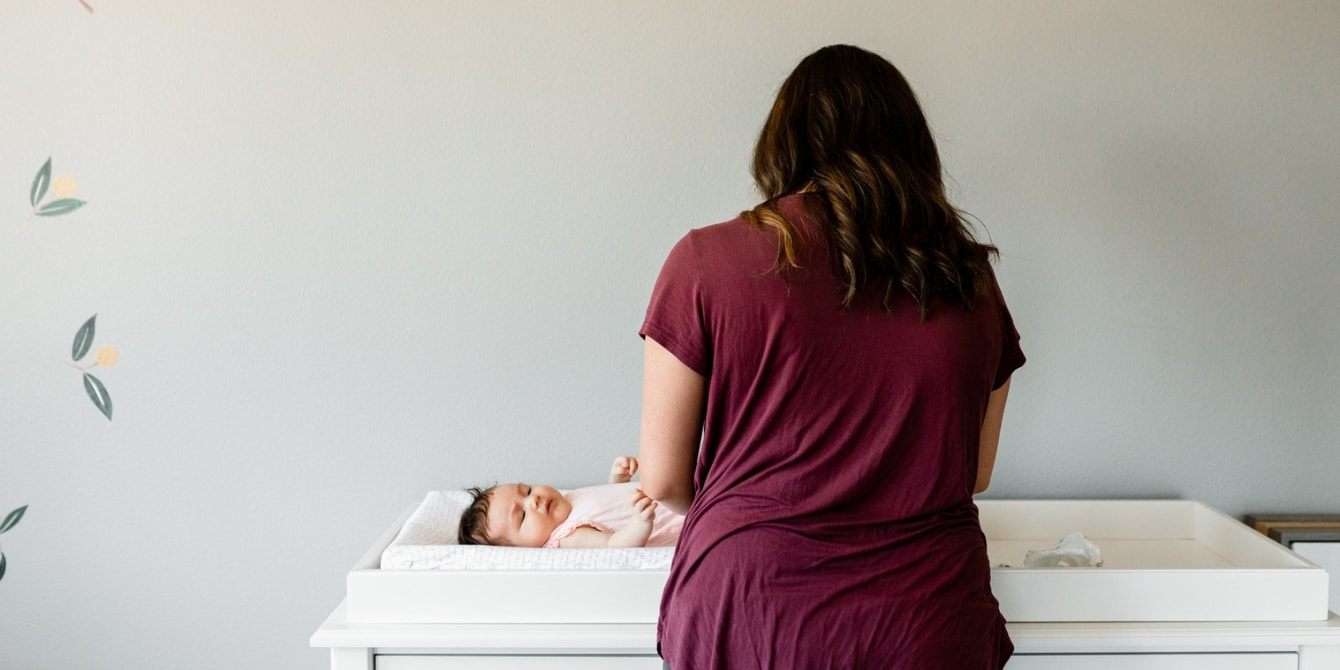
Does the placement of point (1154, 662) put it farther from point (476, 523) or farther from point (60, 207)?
point (60, 207)

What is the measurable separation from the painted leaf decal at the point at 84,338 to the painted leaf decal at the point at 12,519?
12.5 inches

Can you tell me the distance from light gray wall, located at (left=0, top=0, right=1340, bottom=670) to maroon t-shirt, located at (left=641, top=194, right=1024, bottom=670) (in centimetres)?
84

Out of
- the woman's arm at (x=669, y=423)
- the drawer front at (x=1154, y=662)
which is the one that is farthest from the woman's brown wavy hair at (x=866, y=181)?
the drawer front at (x=1154, y=662)

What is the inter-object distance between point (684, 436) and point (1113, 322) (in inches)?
46.1

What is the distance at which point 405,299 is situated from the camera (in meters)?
1.95

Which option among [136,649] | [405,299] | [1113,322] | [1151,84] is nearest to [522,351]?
[405,299]

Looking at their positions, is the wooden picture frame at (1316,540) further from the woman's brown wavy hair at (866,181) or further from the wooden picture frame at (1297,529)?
the woman's brown wavy hair at (866,181)

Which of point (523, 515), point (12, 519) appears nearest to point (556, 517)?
point (523, 515)

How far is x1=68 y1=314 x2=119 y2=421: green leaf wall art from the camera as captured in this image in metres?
1.95

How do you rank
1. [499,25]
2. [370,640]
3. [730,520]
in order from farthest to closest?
[499,25]
[370,640]
[730,520]

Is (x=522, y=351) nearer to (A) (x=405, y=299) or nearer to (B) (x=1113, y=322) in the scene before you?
(A) (x=405, y=299)

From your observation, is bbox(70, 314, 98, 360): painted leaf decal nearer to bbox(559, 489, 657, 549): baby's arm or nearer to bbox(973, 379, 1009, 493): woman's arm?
bbox(559, 489, 657, 549): baby's arm

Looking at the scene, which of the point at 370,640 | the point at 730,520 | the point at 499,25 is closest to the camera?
the point at 730,520

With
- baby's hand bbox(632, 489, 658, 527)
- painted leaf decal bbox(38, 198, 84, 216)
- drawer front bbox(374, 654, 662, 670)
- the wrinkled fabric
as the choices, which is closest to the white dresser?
drawer front bbox(374, 654, 662, 670)
